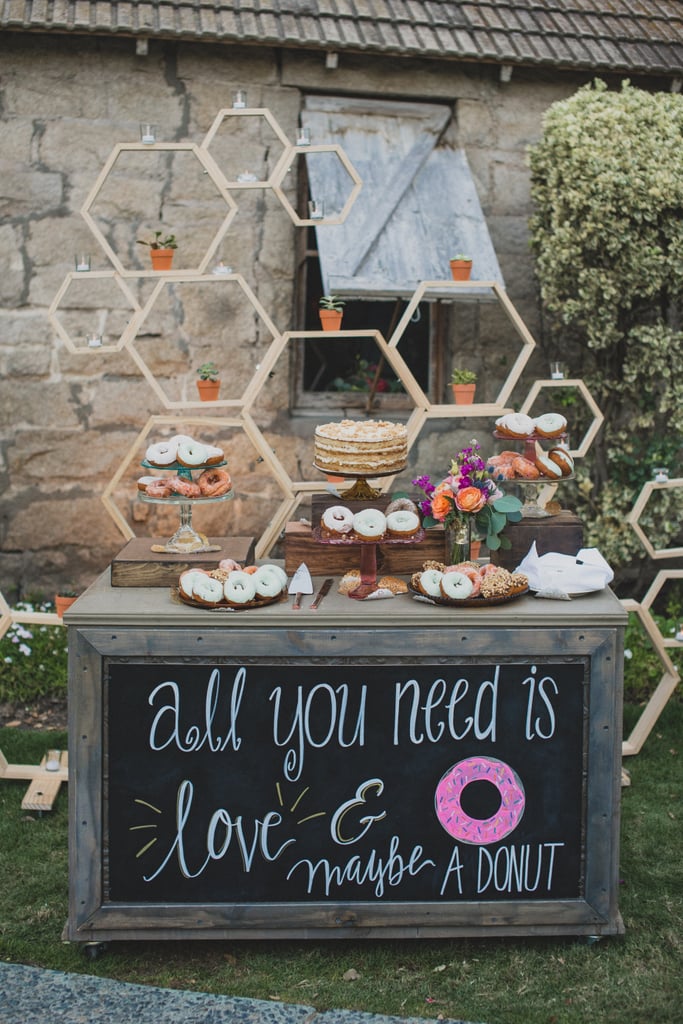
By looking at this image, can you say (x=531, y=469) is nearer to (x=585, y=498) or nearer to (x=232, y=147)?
(x=585, y=498)

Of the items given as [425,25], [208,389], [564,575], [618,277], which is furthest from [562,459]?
[425,25]

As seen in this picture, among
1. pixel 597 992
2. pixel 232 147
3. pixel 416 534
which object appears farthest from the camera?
pixel 232 147

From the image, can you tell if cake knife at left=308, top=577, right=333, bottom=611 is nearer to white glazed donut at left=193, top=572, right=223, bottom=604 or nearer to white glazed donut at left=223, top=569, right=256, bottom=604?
white glazed donut at left=223, top=569, right=256, bottom=604

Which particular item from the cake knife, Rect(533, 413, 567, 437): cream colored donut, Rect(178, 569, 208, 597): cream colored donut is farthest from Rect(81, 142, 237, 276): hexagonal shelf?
Rect(178, 569, 208, 597): cream colored donut

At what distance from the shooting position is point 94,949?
12.1 ft

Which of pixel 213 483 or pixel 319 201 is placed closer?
pixel 213 483

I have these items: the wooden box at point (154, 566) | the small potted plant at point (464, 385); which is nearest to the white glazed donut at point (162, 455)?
the wooden box at point (154, 566)

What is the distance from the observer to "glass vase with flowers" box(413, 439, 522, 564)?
12.6 feet

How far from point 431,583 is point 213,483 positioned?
91cm

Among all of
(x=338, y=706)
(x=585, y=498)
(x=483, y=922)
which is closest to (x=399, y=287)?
(x=585, y=498)

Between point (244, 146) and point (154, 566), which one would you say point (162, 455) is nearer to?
point (154, 566)

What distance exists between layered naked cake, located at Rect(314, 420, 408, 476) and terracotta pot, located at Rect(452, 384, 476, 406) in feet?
5.04

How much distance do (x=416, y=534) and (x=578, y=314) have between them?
300cm

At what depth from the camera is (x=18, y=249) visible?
611cm
